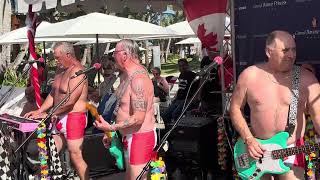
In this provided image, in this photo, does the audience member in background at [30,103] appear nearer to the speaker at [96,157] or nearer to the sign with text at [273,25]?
the speaker at [96,157]

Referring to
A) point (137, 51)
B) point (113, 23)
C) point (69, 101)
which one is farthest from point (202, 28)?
point (113, 23)

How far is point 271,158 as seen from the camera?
3.35m

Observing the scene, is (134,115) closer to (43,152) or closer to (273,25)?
(43,152)

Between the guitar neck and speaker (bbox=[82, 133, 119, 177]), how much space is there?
327cm

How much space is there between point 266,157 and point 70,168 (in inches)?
128

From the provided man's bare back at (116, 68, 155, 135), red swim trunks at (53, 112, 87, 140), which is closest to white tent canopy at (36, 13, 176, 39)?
red swim trunks at (53, 112, 87, 140)

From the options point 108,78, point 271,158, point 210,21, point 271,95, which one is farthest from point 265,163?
point 108,78

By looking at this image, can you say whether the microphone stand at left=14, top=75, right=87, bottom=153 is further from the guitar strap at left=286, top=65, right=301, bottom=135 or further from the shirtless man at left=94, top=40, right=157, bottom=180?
the guitar strap at left=286, top=65, right=301, bottom=135

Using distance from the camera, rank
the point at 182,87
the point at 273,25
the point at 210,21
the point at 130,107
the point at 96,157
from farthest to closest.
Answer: the point at 182,87 → the point at 96,157 → the point at 210,21 → the point at 273,25 → the point at 130,107

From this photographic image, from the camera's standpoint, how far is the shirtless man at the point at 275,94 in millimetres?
3283

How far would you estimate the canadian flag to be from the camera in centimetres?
521

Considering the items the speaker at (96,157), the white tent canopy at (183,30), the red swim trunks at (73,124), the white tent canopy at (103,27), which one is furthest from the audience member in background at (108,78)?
the red swim trunks at (73,124)

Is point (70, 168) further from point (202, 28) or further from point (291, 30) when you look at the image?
point (291, 30)

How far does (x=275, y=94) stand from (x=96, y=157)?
3.37 meters
